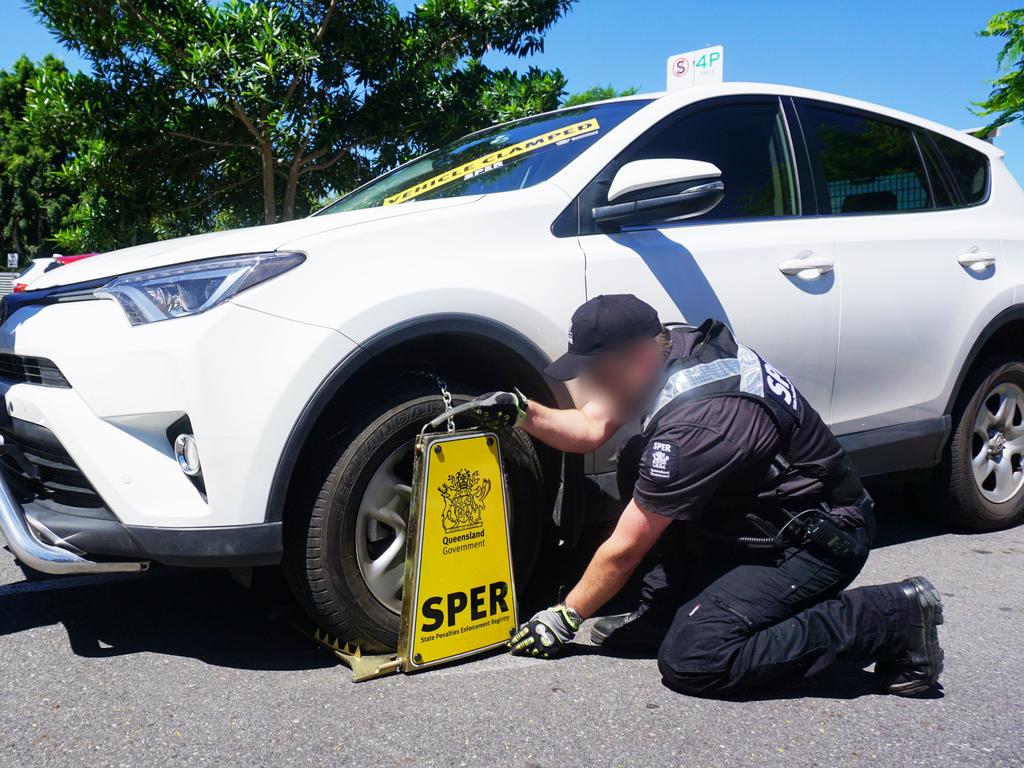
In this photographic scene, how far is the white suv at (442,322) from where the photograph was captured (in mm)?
2205

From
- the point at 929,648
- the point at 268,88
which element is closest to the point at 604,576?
the point at 929,648

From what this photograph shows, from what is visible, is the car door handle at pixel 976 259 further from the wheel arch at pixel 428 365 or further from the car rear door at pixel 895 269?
the wheel arch at pixel 428 365

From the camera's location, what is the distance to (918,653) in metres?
2.42

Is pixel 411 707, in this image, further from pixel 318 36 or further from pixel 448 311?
pixel 318 36

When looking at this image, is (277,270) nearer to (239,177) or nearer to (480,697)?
(480,697)

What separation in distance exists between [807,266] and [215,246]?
1.96 meters

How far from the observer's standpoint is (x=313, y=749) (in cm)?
207

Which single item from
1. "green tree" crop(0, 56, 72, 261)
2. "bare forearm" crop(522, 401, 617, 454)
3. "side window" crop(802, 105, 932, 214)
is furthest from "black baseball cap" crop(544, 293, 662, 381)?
"green tree" crop(0, 56, 72, 261)

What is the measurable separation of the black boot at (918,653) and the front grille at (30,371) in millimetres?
2326

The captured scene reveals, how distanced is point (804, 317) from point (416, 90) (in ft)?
19.5

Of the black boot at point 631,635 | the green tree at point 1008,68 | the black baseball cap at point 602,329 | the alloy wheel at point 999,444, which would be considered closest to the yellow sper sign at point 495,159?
the black baseball cap at point 602,329

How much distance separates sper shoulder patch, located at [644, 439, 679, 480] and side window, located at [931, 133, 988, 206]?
7.97 feet

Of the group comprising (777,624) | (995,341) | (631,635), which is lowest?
(631,635)

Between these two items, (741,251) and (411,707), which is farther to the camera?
(741,251)
